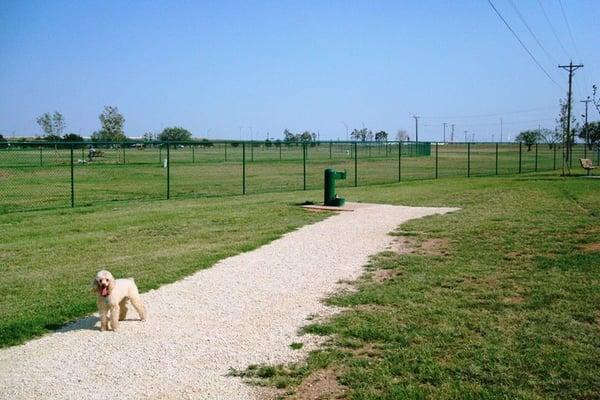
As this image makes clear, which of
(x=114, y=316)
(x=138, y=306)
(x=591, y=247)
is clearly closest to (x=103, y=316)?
(x=114, y=316)

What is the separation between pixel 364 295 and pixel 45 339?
3292mm

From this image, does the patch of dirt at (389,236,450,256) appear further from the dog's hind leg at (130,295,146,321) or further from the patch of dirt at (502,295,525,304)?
the dog's hind leg at (130,295,146,321)

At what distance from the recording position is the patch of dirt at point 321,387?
4254 millimetres

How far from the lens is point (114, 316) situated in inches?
222

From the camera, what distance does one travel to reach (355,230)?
11734 mm

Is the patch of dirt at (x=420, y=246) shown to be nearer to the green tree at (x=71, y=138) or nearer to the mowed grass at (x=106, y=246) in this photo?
the mowed grass at (x=106, y=246)

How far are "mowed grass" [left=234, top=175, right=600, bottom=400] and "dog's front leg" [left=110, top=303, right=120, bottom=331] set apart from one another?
158cm

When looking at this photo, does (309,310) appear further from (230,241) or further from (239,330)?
(230,241)

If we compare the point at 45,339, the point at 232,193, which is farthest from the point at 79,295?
the point at 232,193

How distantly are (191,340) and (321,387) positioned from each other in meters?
1.49

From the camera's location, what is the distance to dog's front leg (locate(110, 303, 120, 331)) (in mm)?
5617

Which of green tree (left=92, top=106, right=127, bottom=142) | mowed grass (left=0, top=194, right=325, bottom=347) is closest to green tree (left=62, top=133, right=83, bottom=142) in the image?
green tree (left=92, top=106, right=127, bottom=142)

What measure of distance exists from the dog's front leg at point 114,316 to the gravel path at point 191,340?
74mm

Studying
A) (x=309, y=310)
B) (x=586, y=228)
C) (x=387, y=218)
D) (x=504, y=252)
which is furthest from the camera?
(x=387, y=218)
